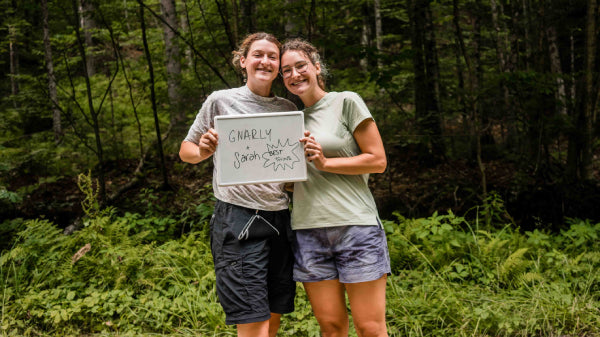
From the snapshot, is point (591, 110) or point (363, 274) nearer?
point (363, 274)

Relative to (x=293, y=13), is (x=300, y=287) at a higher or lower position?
lower

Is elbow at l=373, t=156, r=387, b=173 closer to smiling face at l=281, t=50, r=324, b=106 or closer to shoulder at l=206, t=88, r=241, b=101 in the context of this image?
smiling face at l=281, t=50, r=324, b=106

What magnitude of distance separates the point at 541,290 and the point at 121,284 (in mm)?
3907

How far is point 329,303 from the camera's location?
2160mm

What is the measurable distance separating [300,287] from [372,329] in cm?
187

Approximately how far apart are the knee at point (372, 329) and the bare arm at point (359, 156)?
79 centimetres

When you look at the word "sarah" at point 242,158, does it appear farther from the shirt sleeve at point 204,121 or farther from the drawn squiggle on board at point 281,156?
the shirt sleeve at point 204,121

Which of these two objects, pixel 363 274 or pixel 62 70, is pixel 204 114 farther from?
pixel 62 70

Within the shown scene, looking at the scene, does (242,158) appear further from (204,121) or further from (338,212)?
(338,212)

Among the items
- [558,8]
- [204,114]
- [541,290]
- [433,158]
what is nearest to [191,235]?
[204,114]

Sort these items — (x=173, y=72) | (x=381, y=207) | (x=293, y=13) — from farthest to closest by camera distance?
(x=173, y=72) < (x=381, y=207) < (x=293, y=13)

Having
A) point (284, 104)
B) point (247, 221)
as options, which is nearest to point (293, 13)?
point (284, 104)

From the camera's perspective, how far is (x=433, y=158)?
766 centimetres

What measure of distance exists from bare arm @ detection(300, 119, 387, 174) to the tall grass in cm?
179
